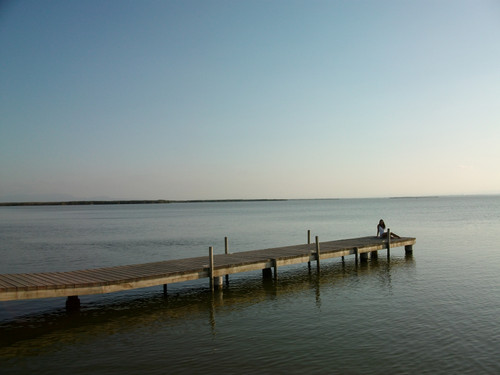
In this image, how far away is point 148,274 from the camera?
16.0m

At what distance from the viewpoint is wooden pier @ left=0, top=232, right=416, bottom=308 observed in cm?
1354

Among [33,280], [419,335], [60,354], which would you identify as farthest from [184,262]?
[419,335]

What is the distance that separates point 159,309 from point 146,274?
1387 mm

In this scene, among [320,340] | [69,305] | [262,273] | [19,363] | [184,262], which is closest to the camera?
[19,363]

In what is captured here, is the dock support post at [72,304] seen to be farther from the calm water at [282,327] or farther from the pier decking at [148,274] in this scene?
the pier decking at [148,274]

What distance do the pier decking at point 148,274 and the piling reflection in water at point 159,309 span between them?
0.93m

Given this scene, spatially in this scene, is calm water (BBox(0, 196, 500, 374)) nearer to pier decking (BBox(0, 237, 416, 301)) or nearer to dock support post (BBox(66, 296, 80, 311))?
dock support post (BBox(66, 296, 80, 311))

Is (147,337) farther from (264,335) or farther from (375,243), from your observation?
(375,243)

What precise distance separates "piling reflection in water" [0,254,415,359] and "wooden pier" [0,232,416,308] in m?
0.77

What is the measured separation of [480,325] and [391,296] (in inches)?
171

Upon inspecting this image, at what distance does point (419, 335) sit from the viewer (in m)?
12.1

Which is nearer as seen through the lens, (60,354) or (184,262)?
(60,354)

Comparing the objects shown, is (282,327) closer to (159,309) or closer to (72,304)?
(159,309)

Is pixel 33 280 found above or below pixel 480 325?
above
